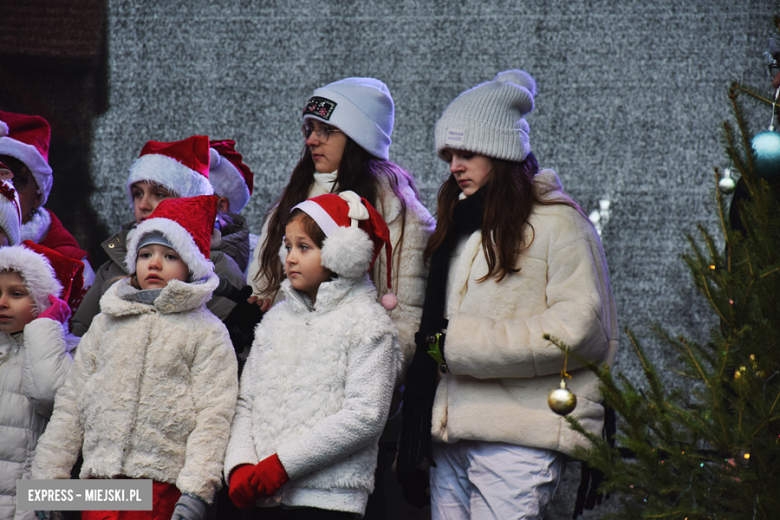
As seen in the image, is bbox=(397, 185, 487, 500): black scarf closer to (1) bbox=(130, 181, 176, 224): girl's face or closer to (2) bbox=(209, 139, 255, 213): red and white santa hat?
(1) bbox=(130, 181, 176, 224): girl's face

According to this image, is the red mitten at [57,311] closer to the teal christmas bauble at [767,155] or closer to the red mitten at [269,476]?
the red mitten at [269,476]

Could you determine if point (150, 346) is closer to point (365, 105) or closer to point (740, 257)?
point (365, 105)

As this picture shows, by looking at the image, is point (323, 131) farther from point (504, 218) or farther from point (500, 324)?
point (500, 324)

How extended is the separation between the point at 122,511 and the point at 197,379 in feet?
1.21

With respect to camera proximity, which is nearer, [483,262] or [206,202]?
[483,262]

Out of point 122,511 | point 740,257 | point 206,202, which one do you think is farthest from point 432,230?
point 122,511

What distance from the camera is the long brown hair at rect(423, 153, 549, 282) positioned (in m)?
2.09

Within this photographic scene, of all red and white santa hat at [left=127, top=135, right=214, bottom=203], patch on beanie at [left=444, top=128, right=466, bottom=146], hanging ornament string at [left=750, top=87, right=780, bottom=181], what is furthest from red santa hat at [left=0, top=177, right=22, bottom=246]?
hanging ornament string at [left=750, top=87, right=780, bottom=181]

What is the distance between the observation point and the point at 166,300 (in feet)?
6.75

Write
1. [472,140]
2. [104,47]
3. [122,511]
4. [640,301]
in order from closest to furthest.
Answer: [122,511]
[472,140]
[640,301]
[104,47]

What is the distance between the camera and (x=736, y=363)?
1.59 meters

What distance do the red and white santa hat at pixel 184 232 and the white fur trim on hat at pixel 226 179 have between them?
91 centimetres

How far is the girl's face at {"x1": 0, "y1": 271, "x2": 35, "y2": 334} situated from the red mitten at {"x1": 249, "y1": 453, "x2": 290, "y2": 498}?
40.9 inches

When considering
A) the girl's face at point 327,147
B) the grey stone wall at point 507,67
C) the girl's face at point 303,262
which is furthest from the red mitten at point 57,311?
the grey stone wall at point 507,67
